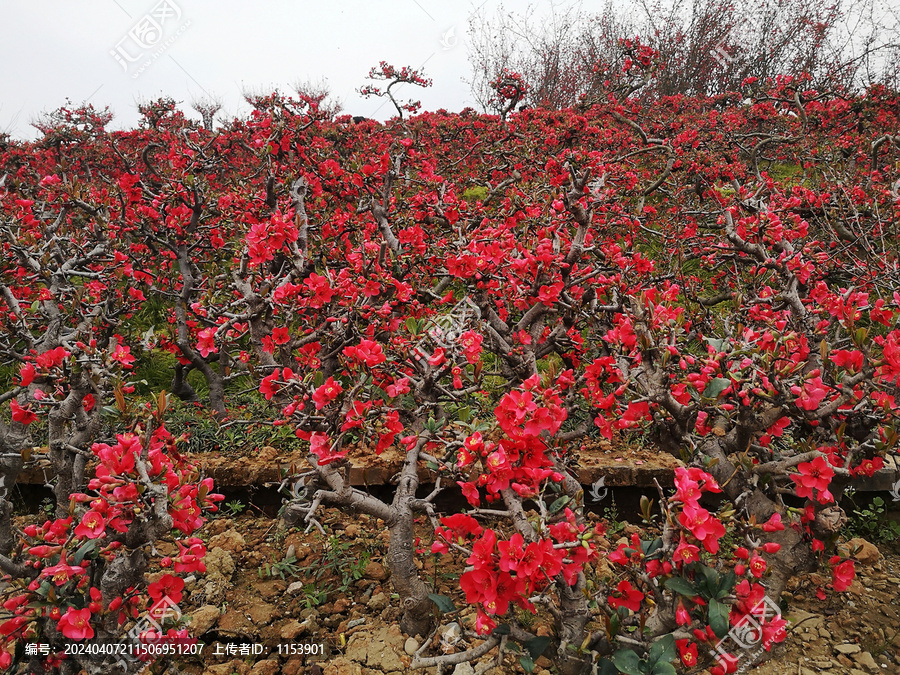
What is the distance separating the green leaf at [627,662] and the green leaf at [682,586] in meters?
0.26

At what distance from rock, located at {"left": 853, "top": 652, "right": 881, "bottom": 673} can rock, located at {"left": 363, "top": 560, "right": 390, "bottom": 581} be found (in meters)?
2.42

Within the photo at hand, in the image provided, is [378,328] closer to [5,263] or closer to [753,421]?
[753,421]

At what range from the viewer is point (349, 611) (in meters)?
2.50

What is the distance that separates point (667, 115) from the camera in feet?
35.6

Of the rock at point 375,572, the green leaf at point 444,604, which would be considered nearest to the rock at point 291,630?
the rock at point 375,572

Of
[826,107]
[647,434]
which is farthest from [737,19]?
[647,434]

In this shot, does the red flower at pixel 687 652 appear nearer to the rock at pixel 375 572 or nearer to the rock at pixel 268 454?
the rock at pixel 375 572

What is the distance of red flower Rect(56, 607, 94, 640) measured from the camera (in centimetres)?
150

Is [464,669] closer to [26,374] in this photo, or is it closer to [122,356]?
[122,356]

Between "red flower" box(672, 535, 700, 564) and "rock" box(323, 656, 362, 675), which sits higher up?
"red flower" box(672, 535, 700, 564)

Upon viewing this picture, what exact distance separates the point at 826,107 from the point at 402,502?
10931mm

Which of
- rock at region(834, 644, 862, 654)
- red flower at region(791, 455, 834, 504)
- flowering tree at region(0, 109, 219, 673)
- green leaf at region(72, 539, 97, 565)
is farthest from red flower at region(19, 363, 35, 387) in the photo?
rock at region(834, 644, 862, 654)

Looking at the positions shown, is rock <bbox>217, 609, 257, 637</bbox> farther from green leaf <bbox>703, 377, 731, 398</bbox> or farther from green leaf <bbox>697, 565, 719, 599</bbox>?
green leaf <bbox>703, 377, 731, 398</bbox>

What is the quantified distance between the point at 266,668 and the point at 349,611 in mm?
498
